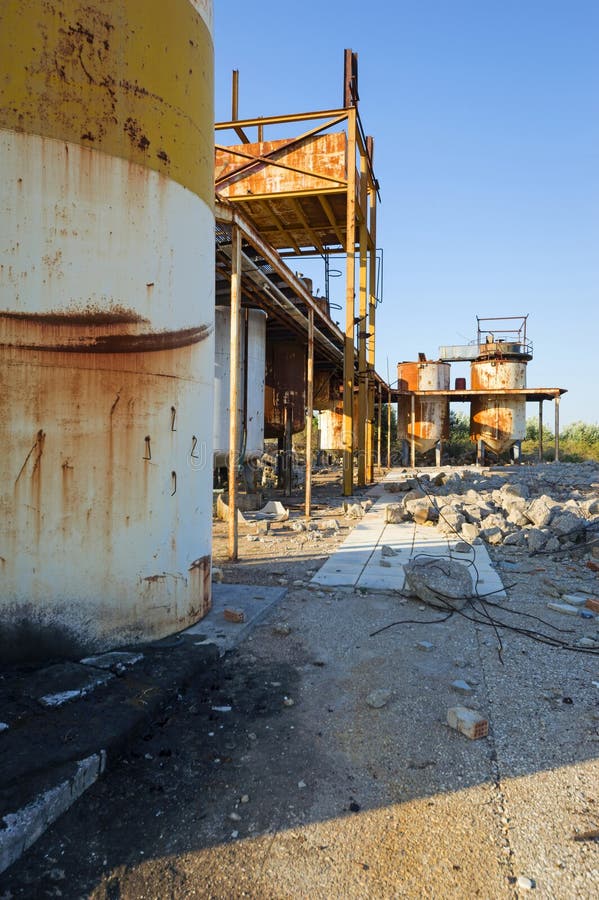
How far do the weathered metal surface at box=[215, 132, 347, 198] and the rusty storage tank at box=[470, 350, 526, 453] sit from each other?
15.6 metres

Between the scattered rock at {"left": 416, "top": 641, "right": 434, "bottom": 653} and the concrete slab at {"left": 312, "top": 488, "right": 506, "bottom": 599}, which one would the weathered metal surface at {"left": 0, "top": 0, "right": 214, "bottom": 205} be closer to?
the scattered rock at {"left": 416, "top": 641, "right": 434, "bottom": 653}

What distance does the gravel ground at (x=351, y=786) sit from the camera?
198 centimetres

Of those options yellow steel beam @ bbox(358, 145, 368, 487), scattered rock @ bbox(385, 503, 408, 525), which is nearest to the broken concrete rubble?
scattered rock @ bbox(385, 503, 408, 525)

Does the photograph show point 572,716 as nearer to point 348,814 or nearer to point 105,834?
point 348,814

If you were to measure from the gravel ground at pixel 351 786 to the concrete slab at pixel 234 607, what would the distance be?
152 millimetres

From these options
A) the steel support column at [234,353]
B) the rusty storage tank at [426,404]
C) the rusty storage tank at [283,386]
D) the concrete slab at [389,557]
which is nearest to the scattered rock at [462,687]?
the concrete slab at [389,557]

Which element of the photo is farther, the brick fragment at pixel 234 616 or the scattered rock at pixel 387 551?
the scattered rock at pixel 387 551

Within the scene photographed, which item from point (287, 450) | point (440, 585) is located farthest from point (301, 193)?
point (440, 585)

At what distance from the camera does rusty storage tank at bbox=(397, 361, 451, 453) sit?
25.6m

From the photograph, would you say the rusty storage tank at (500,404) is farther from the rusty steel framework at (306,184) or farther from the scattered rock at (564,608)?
the scattered rock at (564,608)

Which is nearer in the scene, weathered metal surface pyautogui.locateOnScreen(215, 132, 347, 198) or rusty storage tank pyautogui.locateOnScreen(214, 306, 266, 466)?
rusty storage tank pyautogui.locateOnScreen(214, 306, 266, 466)

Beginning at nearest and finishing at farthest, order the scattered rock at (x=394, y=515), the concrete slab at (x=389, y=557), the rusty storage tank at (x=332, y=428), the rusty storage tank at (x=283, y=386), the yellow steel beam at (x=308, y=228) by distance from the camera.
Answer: the concrete slab at (x=389, y=557)
the scattered rock at (x=394, y=515)
the yellow steel beam at (x=308, y=228)
the rusty storage tank at (x=283, y=386)
the rusty storage tank at (x=332, y=428)

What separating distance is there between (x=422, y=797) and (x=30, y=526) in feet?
8.41

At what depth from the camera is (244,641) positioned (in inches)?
164
